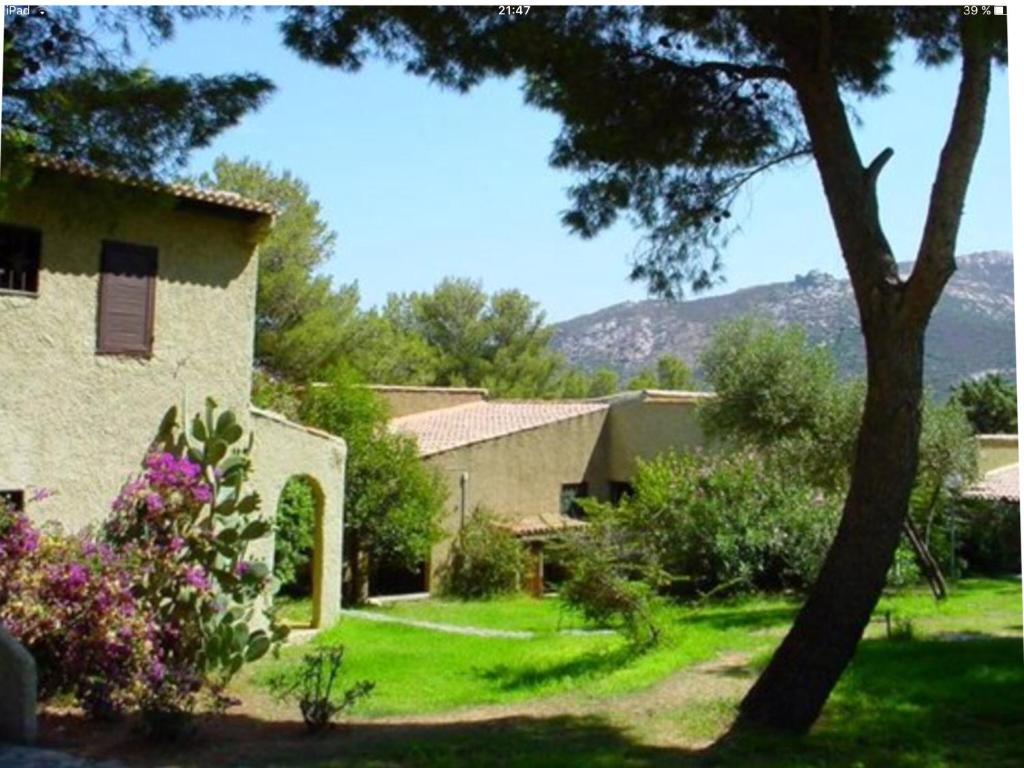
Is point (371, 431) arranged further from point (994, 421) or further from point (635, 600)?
point (994, 421)

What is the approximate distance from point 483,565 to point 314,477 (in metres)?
5.61

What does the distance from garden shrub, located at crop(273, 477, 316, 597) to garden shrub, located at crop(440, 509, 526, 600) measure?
10.9 feet

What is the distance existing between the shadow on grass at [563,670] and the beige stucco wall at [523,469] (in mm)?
6965

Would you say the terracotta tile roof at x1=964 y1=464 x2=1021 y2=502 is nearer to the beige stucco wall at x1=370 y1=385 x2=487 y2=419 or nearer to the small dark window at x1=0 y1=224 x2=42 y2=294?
the beige stucco wall at x1=370 y1=385 x2=487 y2=419

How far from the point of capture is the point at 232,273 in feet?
30.4

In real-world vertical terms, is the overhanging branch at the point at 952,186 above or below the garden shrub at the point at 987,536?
above

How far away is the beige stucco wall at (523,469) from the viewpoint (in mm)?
16875

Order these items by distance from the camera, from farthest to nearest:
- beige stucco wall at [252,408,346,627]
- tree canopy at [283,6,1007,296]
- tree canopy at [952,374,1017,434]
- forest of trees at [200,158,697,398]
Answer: forest of trees at [200,158,697,398], tree canopy at [952,374,1017,434], beige stucco wall at [252,408,346,627], tree canopy at [283,6,1007,296]

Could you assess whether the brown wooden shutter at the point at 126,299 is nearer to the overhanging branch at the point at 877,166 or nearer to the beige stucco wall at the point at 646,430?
the overhanging branch at the point at 877,166

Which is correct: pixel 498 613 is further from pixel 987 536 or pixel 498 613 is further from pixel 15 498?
pixel 15 498

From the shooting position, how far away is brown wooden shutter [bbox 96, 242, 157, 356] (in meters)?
8.27

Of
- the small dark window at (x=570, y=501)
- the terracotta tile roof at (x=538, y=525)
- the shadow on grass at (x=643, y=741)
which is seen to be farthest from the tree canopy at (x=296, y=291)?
the shadow on grass at (x=643, y=741)

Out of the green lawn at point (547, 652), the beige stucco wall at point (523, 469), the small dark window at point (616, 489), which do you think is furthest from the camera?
the small dark window at point (616, 489)

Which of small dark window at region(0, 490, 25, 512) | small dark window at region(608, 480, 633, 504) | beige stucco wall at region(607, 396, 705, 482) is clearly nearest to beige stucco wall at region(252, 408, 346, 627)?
small dark window at region(0, 490, 25, 512)
